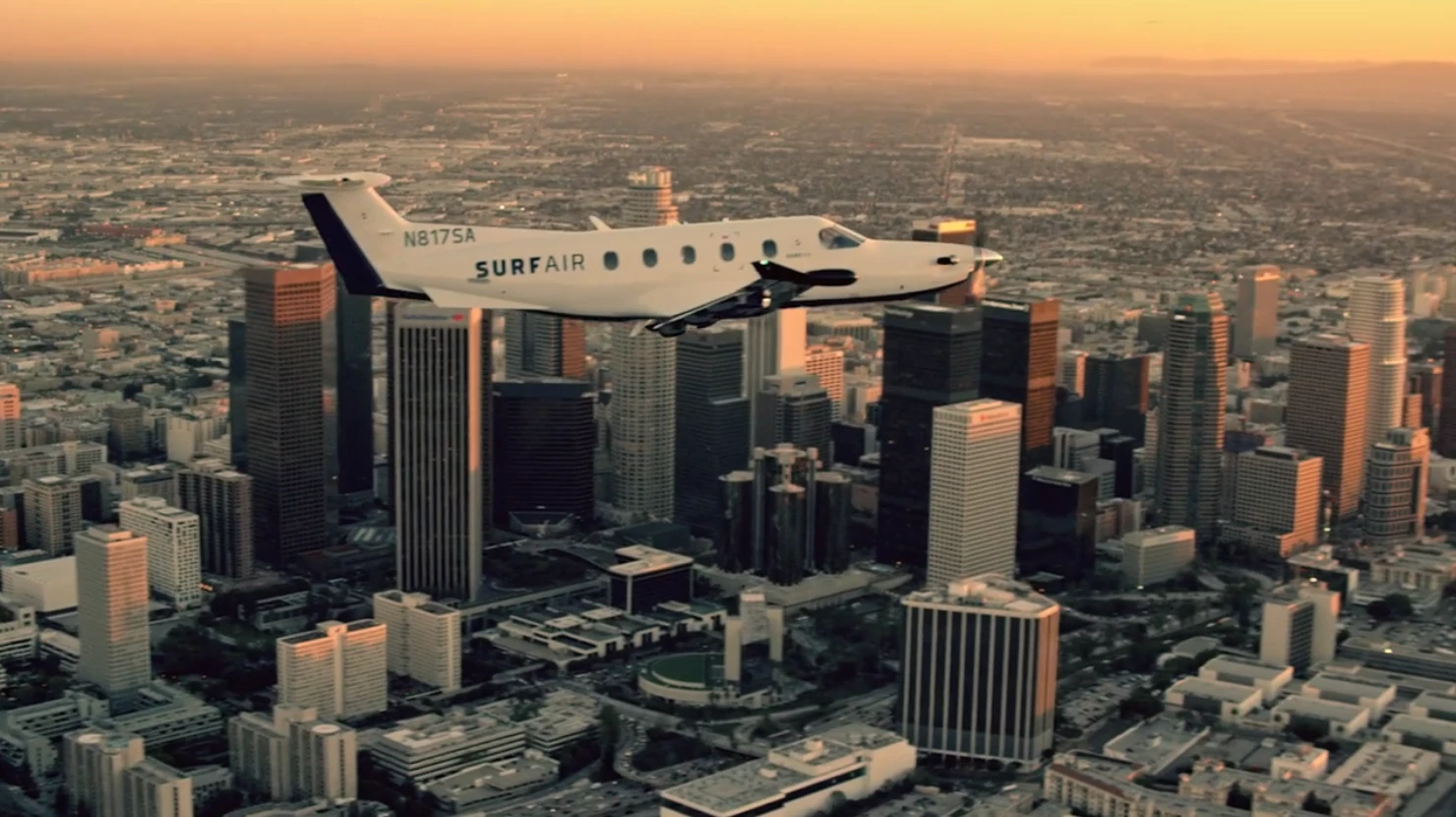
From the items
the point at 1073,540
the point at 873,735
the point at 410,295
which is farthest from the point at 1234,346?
the point at 410,295

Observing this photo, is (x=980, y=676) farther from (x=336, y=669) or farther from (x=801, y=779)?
(x=336, y=669)

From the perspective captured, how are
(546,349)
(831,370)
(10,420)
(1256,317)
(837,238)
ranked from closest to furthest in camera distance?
(837,238), (10,420), (546,349), (831,370), (1256,317)

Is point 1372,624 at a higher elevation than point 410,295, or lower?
lower

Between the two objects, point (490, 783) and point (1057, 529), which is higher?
point (1057, 529)

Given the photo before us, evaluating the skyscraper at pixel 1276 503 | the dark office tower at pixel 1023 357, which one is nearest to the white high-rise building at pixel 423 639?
the dark office tower at pixel 1023 357

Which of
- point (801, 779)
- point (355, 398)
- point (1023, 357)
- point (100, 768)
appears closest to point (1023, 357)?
point (1023, 357)

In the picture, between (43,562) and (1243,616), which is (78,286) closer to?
(43,562)

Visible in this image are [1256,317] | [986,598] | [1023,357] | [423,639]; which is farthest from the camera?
[1256,317]
